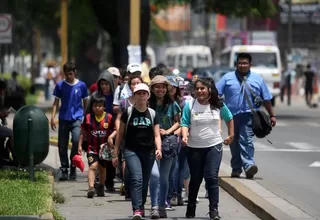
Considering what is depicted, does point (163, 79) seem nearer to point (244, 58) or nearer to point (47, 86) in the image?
point (244, 58)

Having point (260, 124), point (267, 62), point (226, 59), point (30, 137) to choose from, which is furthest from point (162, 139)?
point (226, 59)

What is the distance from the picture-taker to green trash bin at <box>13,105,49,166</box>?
1390 centimetres

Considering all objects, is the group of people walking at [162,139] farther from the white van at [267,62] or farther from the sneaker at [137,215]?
the white van at [267,62]

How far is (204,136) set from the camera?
11.5 m

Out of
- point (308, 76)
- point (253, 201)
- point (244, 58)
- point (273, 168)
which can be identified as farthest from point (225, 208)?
point (308, 76)

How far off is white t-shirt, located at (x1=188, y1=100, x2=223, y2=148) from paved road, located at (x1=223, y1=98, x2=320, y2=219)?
1.52 meters

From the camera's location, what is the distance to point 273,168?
1805 cm

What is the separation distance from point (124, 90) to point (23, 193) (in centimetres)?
220

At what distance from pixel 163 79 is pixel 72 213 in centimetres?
193

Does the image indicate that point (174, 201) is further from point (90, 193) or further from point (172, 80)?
point (172, 80)

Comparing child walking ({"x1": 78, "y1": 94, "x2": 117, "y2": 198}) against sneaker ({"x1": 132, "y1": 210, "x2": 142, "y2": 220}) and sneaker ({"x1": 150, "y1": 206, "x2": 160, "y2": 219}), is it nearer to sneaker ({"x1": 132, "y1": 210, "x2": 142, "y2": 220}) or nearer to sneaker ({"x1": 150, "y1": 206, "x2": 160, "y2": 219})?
sneaker ({"x1": 150, "y1": 206, "x2": 160, "y2": 219})

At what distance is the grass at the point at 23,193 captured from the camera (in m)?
11.0

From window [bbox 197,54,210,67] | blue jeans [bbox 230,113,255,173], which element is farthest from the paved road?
window [bbox 197,54,210,67]

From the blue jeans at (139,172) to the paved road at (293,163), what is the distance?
78.3 inches
